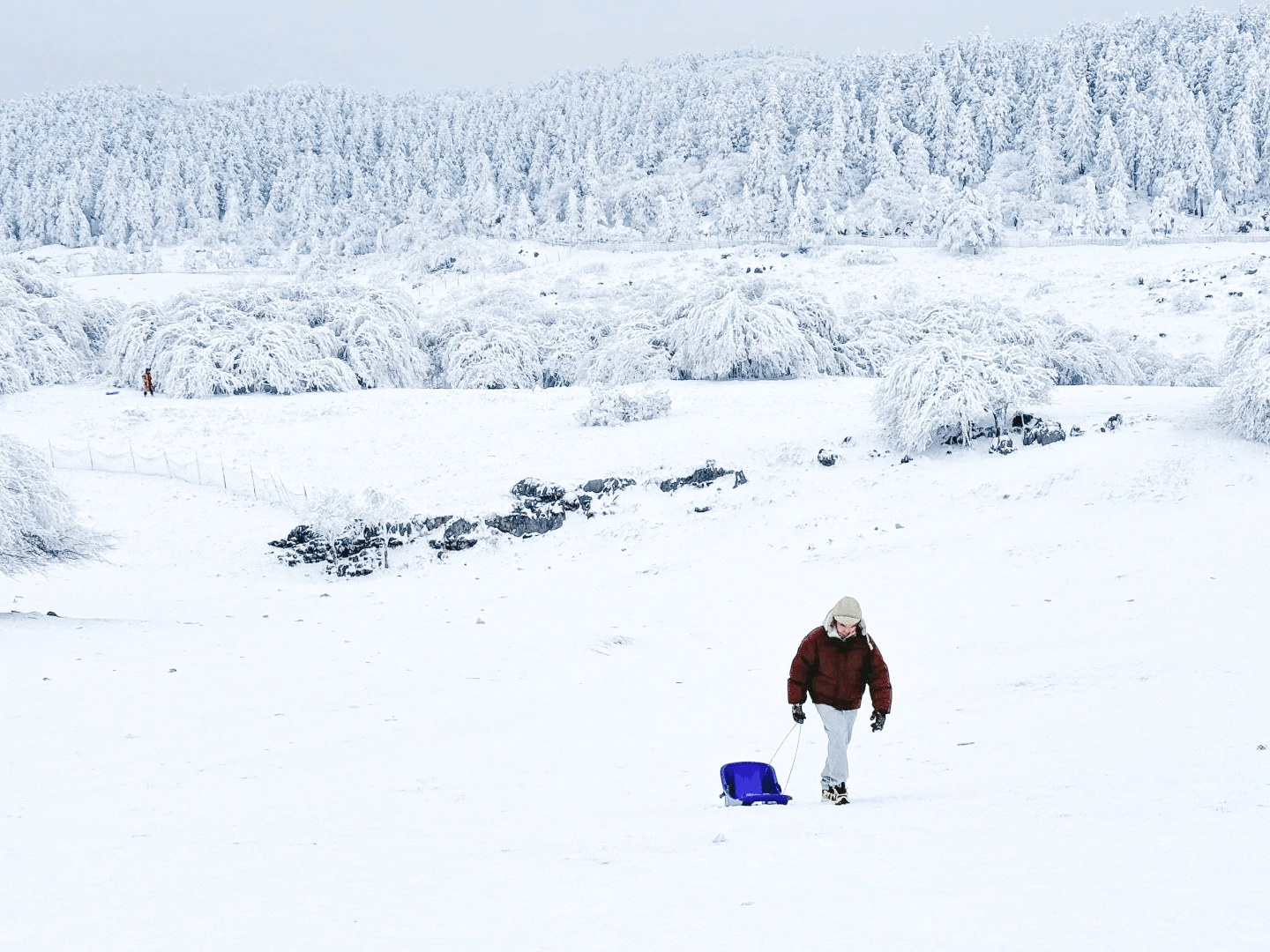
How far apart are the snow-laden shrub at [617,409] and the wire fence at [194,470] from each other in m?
8.47

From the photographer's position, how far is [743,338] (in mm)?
37656

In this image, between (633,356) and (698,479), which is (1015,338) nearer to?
(633,356)

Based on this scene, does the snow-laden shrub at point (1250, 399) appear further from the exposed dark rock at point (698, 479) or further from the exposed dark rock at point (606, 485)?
the exposed dark rock at point (606, 485)

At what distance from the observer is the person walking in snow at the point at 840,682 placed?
6.50m

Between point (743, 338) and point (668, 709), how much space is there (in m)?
28.4

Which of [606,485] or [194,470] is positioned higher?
[194,470]

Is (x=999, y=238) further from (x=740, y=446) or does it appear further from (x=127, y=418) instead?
(x=127, y=418)

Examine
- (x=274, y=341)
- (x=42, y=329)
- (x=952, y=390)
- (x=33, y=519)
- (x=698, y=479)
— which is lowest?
(x=698, y=479)

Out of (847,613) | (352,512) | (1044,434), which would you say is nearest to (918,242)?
(1044,434)

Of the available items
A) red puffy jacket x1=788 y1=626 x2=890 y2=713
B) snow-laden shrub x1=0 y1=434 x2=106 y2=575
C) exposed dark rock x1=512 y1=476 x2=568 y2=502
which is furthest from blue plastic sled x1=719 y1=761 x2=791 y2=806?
exposed dark rock x1=512 y1=476 x2=568 y2=502

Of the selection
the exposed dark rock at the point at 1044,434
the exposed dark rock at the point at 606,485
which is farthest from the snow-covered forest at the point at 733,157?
the exposed dark rock at the point at 606,485

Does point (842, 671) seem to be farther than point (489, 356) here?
No

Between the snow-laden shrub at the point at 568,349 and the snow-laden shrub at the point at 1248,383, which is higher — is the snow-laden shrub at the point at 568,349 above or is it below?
above

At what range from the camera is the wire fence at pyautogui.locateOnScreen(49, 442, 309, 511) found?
1025 inches
